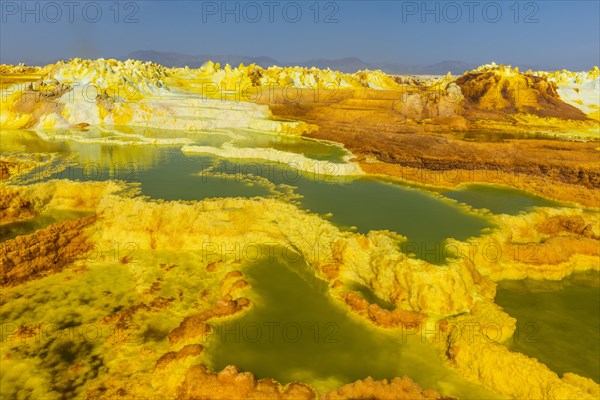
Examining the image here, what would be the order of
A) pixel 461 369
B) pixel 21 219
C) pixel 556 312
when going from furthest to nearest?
1. pixel 21 219
2. pixel 556 312
3. pixel 461 369

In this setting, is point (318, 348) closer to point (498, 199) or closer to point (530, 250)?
point (530, 250)

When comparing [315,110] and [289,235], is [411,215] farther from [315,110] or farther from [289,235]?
[315,110]

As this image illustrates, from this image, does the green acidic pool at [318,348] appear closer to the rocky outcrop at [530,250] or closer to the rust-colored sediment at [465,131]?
the rocky outcrop at [530,250]

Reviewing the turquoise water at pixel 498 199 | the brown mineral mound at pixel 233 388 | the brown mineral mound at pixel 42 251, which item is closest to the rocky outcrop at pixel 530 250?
the turquoise water at pixel 498 199

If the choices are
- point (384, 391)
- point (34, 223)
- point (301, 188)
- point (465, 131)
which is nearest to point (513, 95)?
point (465, 131)

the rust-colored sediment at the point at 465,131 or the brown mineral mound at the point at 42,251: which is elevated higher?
the rust-colored sediment at the point at 465,131

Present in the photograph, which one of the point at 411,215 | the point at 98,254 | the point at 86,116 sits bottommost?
the point at 98,254

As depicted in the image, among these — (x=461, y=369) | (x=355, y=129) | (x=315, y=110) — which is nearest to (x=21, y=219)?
(x=461, y=369)
